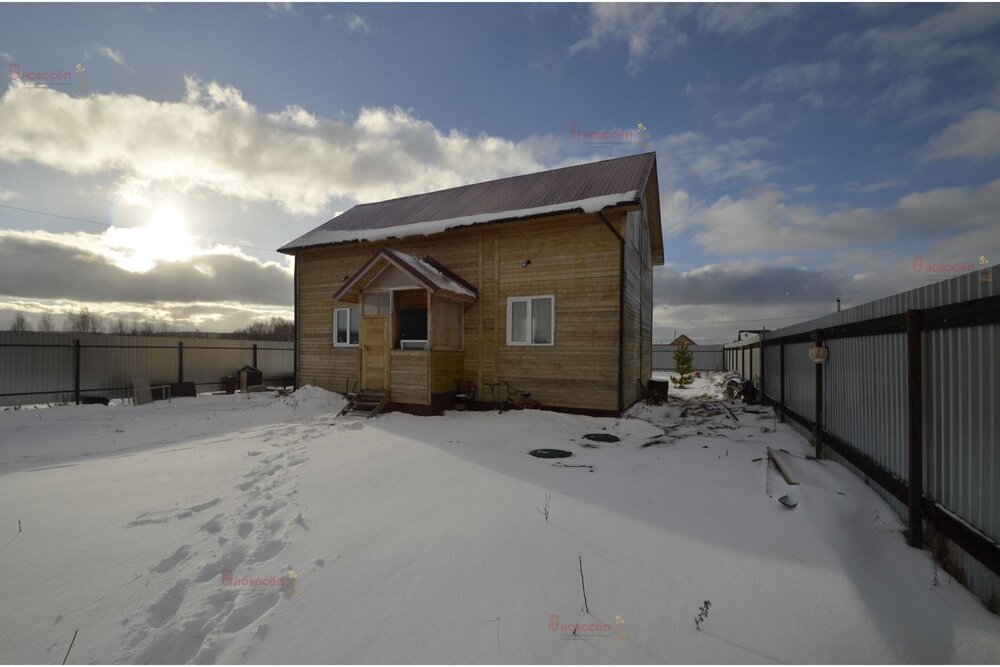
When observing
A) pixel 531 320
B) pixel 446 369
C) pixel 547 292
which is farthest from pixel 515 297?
pixel 446 369

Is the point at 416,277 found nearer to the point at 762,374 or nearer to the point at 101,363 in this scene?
the point at 762,374

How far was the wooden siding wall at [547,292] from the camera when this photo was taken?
973 cm

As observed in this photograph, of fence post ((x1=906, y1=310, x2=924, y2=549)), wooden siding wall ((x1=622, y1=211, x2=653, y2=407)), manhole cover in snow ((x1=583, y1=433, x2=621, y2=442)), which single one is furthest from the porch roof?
fence post ((x1=906, y1=310, x2=924, y2=549))

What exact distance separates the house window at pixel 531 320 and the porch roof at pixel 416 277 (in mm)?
1132

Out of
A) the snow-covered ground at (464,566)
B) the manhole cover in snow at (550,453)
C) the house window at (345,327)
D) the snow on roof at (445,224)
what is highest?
the snow on roof at (445,224)

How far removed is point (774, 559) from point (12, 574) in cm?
544

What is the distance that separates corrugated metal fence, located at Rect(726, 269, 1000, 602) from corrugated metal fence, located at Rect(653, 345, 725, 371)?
3068cm

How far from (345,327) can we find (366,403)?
3.75m

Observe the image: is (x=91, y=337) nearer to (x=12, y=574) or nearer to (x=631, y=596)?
(x=12, y=574)

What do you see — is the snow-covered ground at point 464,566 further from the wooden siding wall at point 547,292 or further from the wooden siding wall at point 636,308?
the wooden siding wall at point 636,308

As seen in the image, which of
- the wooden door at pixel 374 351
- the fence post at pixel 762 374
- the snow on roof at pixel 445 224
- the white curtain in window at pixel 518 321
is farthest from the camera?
the fence post at pixel 762 374

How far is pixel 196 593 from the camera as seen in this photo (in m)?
2.76

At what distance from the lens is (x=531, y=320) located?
1048 cm

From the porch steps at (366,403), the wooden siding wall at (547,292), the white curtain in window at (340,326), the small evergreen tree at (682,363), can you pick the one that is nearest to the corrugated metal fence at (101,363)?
the white curtain in window at (340,326)
